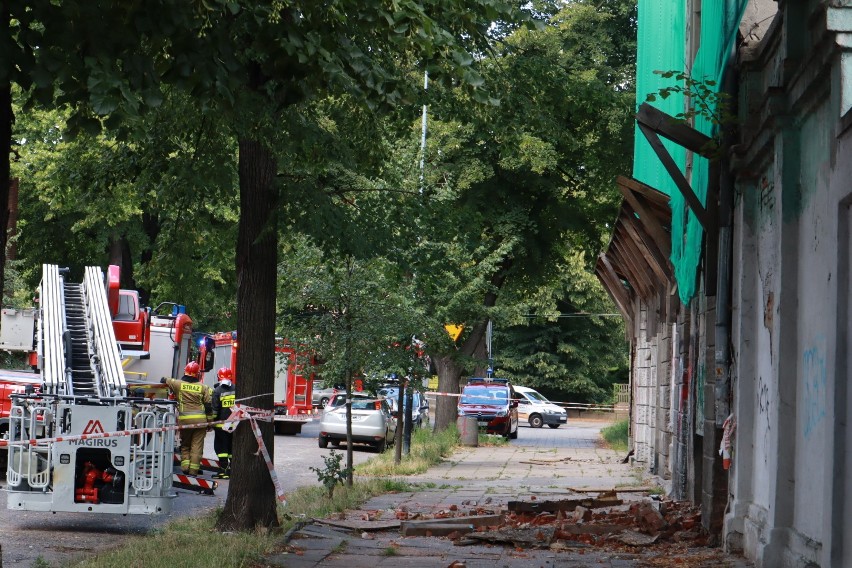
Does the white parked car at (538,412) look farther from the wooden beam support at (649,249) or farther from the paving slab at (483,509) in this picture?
the wooden beam support at (649,249)

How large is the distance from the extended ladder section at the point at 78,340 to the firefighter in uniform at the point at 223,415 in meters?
2.63

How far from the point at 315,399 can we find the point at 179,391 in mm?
29167

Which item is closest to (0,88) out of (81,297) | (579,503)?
(579,503)

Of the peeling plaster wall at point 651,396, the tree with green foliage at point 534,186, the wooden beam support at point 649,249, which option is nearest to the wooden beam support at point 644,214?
the wooden beam support at point 649,249

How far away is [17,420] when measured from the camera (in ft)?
43.3

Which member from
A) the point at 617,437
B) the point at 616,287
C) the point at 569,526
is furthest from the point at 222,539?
the point at 617,437

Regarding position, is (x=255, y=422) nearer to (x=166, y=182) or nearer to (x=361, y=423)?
(x=166, y=182)

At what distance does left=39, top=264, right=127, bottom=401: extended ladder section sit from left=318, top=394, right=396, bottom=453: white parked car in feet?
33.5

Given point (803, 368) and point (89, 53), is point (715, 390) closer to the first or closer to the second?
point (803, 368)

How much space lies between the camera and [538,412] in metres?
49.6

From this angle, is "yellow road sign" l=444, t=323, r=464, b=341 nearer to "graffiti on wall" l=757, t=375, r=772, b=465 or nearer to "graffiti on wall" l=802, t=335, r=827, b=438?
"graffiti on wall" l=757, t=375, r=772, b=465

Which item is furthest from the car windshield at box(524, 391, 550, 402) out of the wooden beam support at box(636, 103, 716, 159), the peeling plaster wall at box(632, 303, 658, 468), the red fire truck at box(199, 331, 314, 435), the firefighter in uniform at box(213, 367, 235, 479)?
the wooden beam support at box(636, 103, 716, 159)

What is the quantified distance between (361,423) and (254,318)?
1658 cm

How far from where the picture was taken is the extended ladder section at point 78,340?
15.4 meters
